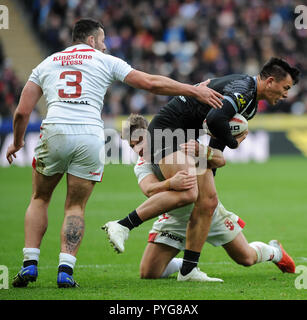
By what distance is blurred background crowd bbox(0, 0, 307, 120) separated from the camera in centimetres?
2280

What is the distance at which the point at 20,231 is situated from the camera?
30.8 ft

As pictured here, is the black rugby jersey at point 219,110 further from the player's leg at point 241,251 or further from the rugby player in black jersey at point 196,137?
the player's leg at point 241,251

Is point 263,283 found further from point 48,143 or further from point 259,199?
point 259,199

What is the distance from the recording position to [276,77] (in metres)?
6.16

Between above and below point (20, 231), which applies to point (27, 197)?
above

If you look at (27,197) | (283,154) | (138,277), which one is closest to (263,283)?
(138,277)

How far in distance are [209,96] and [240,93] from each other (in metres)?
0.40

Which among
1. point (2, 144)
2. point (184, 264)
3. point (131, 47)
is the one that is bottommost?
point (184, 264)

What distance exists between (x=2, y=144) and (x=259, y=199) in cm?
895

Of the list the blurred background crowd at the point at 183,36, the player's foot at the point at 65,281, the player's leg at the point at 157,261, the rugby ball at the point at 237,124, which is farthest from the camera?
the blurred background crowd at the point at 183,36

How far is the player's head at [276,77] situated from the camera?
6.15 metres

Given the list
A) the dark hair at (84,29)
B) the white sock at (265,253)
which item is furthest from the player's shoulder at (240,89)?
the white sock at (265,253)

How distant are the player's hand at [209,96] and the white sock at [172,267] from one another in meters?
1.79

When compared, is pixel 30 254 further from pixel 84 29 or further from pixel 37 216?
pixel 84 29
